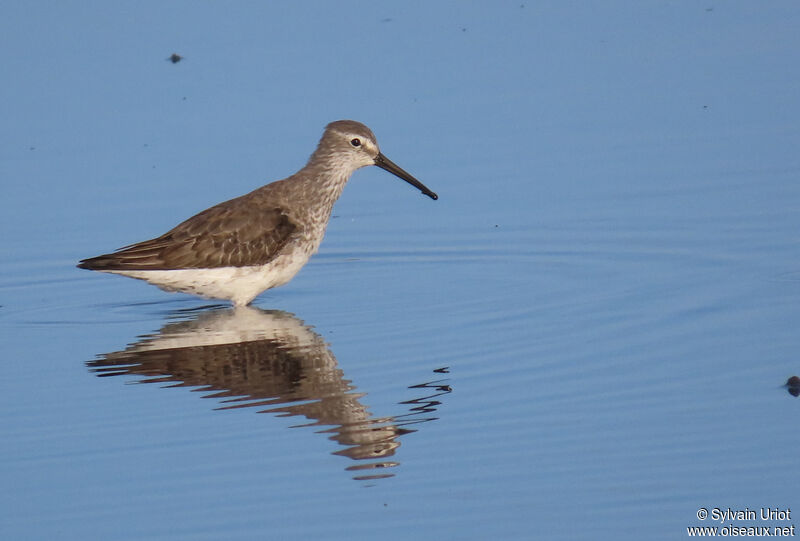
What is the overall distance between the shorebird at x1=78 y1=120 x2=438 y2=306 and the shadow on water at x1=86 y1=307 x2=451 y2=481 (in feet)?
0.78

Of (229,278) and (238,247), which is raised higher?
(238,247)

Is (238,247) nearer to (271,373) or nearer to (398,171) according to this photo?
(398,171)

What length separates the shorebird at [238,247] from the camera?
36.3 ft

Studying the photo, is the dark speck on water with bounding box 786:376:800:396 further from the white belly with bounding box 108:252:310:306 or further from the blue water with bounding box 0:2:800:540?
the white belly with bounding box 108:252:310:306

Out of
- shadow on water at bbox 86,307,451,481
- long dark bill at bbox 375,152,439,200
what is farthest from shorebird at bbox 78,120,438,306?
long dark bill at bbox 375,152,439,200

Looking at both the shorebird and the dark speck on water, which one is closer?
the dark speck on water

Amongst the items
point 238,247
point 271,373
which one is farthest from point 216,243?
point 271,373

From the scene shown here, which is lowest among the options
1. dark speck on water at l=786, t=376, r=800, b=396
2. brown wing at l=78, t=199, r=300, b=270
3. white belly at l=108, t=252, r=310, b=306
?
dark speck on water at l=786, t=376, r=800, b=396

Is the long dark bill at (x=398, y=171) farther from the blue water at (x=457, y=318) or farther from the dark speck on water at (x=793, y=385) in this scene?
the dark speck on water at (x=793, y=385)

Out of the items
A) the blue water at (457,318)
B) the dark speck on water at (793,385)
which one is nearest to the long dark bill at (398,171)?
the blue water at (457,318)

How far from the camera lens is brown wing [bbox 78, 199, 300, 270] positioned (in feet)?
36.3

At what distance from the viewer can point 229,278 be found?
11172 millimetres

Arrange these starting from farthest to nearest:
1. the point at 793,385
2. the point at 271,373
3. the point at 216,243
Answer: the point at 216,243 < the point at 271,373 < the point at 793,385

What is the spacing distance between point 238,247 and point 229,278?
0.81 feet
